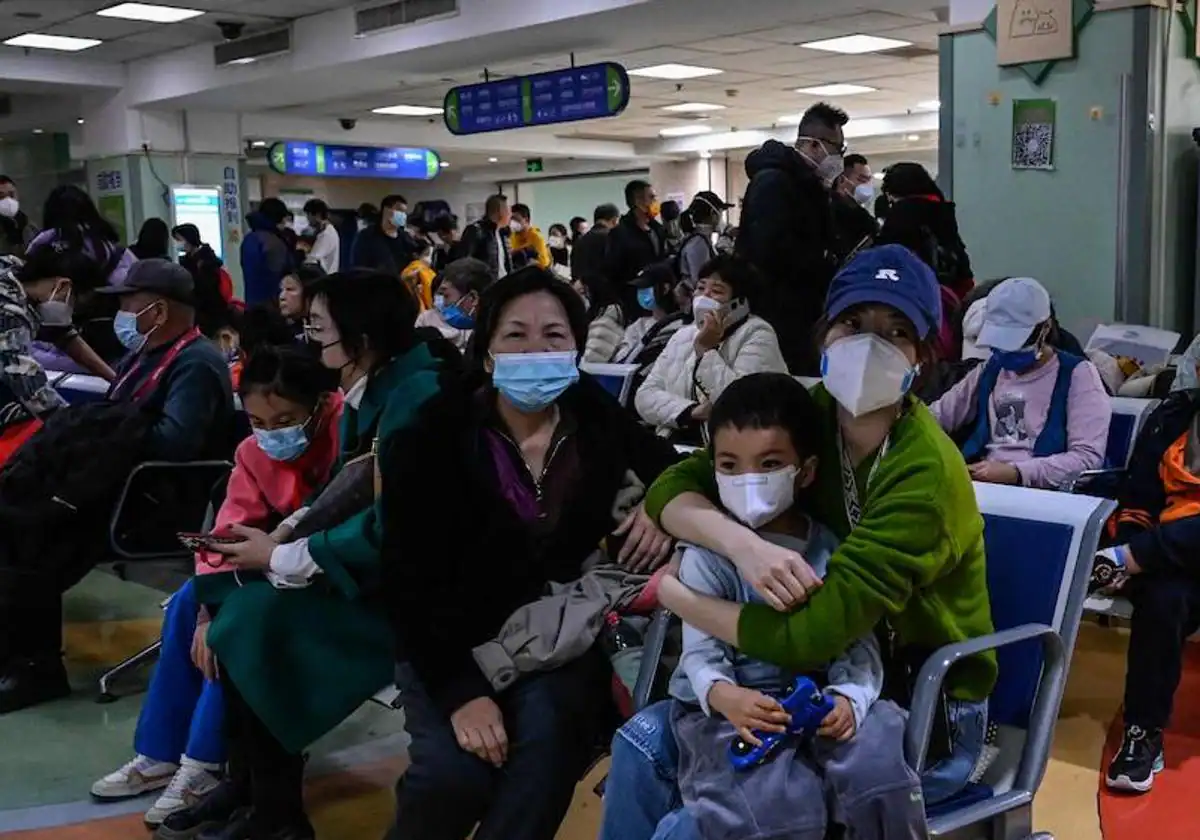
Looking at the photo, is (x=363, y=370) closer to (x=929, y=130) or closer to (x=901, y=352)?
(x=901, y=352)

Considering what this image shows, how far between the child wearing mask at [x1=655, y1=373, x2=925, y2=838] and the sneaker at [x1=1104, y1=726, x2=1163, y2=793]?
1373mm

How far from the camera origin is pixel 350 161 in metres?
16.5

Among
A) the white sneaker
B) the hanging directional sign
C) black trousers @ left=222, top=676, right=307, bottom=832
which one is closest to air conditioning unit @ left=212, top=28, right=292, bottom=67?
the hanging directional sign

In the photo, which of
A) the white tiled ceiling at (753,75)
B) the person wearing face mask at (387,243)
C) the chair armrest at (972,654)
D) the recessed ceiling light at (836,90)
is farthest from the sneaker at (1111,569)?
the recessed ceiling light at (836,90)

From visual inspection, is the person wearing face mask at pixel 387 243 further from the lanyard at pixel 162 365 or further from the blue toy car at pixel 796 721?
the blue toy car at pixel 796 721

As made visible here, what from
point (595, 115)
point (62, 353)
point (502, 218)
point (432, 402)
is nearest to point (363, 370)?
point (432, 402)

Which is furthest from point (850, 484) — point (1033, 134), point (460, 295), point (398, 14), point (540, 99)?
point (540, 99)

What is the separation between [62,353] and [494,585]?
125 inches

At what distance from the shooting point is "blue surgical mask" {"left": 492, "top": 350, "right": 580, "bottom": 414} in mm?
2172

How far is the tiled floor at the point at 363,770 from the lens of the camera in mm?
2709

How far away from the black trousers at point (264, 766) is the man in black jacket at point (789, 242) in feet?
7.23

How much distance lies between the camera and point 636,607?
2139mm

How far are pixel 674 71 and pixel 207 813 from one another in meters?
10.3

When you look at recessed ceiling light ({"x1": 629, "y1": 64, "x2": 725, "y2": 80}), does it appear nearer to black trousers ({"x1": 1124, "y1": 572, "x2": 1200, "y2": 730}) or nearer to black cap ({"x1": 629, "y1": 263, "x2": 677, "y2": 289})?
black cap ({"x1": 629, "y1": 263, "x2": 677, "y2": 289})
